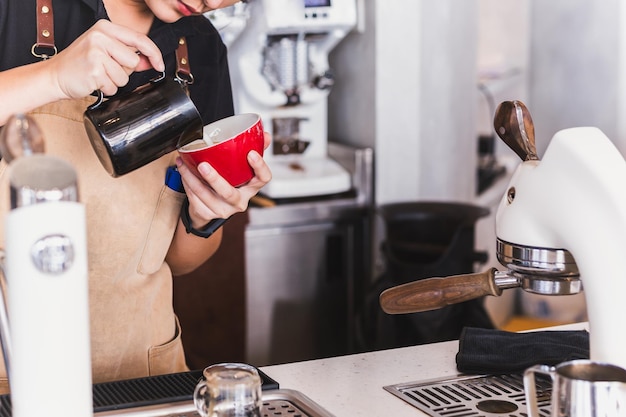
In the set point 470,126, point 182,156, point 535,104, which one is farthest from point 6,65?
point 535,104

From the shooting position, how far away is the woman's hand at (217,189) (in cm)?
143

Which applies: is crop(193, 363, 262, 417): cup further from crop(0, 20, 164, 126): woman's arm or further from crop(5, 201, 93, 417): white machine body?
crop(0, 20, 164, 126): woman's arm

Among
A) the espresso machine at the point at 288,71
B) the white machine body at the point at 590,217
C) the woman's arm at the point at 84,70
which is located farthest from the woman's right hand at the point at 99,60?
the espresso machine at the point at 288,71

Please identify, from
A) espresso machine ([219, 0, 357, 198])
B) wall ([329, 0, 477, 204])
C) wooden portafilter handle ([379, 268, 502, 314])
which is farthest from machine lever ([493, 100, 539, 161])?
wall ([329, 0, 477, 204])

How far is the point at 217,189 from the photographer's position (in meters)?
1.46

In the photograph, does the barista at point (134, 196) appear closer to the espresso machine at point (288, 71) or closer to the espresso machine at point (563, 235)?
the espresso machine at point (563, 235)

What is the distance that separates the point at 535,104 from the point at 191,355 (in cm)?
273

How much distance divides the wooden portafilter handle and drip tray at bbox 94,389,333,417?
18cm

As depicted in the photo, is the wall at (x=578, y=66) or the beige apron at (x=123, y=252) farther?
the wall at (x=578, y=66)

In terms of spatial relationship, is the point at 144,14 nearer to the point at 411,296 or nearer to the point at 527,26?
the point at 411,296

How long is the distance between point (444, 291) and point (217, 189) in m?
0.42

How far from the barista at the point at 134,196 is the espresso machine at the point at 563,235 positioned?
1.32 feet

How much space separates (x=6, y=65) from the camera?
1.52 metres

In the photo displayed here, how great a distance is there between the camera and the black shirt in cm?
152
